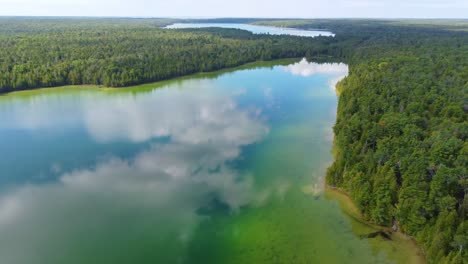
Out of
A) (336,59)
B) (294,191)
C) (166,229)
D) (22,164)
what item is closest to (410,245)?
(294,191)

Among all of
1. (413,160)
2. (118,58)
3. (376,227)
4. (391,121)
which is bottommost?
(376,227)

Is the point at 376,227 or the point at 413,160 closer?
the point at 376,227

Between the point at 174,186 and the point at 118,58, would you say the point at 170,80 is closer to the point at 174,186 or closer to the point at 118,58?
the point at 118,58

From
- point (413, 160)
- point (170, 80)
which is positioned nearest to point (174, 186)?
point (413, 160)

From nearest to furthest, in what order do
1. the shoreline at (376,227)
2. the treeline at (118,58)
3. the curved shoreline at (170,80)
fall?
the shoreline at (376,227) → the curved shoreline at (170,80) → the treeline at (118,58)

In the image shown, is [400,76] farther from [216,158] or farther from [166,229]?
[166,229]

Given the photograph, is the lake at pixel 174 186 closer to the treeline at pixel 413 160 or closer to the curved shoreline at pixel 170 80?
the treeline at pixel 413 160

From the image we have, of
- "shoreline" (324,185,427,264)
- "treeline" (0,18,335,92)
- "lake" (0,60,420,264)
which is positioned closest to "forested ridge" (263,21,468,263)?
"shoreline" (324,185,427,264)

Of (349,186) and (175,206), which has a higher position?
(349,186)

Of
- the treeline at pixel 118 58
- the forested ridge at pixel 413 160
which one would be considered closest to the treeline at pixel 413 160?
the forested ridge at pixel 413 160
